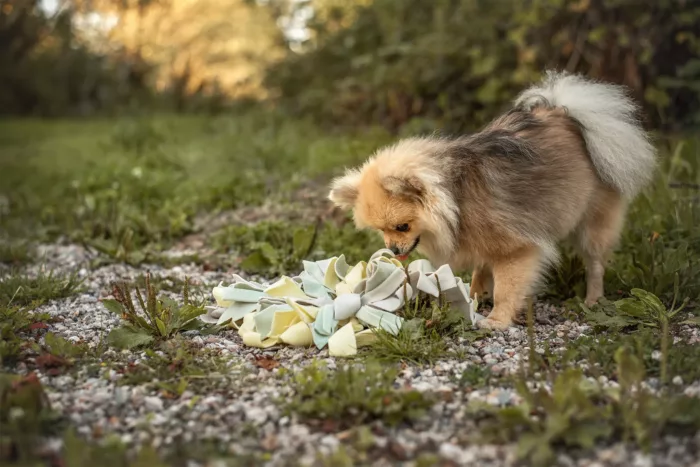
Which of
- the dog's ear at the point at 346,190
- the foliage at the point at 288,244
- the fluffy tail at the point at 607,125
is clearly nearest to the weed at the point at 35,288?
the foliage at the point at 288,244

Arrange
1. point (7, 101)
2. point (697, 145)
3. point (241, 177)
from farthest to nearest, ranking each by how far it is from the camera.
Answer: point (7, 101) < point (241, 177) < point (697, 145)

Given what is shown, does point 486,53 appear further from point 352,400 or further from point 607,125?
point 352,400

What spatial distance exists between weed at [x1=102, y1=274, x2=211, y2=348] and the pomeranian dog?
1.03 meters

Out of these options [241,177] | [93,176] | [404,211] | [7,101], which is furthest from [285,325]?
[7,101]

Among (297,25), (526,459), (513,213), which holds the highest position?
(297,25)

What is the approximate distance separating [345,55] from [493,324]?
248 inches

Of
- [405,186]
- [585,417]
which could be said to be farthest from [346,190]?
[585,417]

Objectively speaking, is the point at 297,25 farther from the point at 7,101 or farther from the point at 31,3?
the point at 7,101

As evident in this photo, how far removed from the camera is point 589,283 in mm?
4324

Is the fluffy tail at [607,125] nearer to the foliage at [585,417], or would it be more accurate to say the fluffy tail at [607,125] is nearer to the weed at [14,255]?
the foliage at [585,417]

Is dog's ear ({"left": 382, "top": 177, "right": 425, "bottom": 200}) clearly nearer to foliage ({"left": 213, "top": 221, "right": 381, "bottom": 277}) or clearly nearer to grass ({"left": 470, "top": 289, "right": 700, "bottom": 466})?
grass ({"left": 470, "top": 289, "right": 700, "bottom": 466})

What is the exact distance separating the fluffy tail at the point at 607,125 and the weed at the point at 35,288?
9.69 feet

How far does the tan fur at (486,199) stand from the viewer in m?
3.69

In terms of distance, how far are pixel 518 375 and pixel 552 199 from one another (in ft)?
4.26
